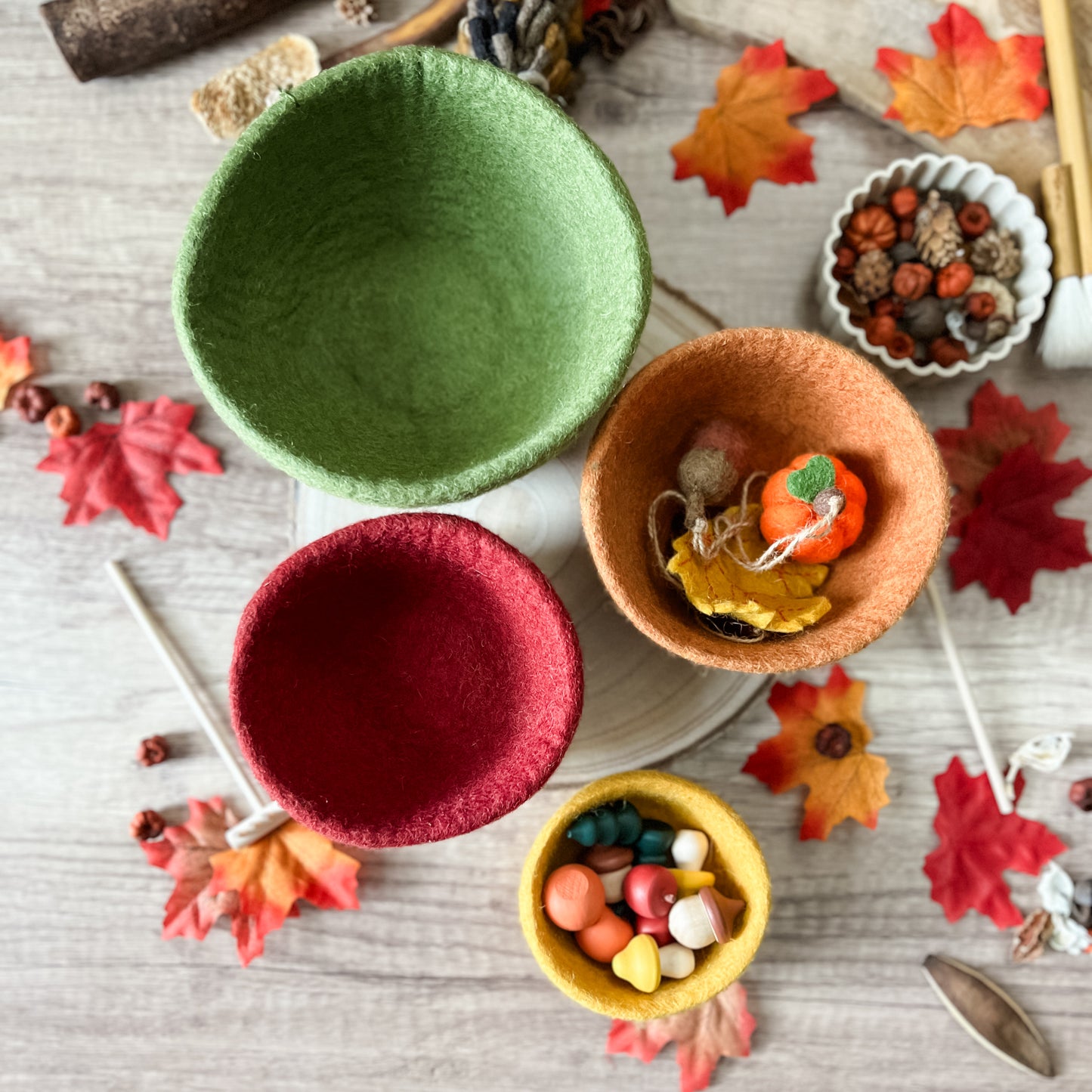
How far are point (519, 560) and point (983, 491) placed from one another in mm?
409

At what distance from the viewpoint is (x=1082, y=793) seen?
0.73m

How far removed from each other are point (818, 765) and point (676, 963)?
0.20m

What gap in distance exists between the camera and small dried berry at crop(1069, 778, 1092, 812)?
732mm

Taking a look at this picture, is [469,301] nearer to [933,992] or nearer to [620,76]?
[620,76]

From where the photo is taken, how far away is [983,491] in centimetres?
73

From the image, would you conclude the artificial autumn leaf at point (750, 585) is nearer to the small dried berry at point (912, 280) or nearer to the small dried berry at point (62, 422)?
the small dried berry at point (912, 280)

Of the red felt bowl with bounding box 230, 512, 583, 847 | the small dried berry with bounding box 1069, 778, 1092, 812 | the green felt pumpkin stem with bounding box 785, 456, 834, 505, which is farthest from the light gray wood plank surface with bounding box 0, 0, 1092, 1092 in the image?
the green felt pumpkin stem with bounding box 785, 456, 834, 505

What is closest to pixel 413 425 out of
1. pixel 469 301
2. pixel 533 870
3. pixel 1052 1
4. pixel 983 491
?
pixel 469 301

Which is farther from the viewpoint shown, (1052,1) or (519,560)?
(1052,1)

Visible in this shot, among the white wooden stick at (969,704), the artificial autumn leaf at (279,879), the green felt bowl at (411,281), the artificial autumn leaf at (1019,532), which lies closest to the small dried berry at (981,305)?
the artificial autumn leaf at (1019,532)

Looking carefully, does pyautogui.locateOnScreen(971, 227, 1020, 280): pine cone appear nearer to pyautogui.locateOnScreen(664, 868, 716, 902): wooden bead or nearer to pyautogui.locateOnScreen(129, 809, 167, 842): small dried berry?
pyautogui.locateOnScreen(664, 868, 716, 902): wooden bead

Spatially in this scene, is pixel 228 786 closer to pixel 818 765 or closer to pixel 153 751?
pixel 153 751

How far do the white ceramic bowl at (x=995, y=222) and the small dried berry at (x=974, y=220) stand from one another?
1 cm

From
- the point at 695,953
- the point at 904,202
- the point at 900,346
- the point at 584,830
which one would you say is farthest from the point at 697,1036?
the point at 904,202
